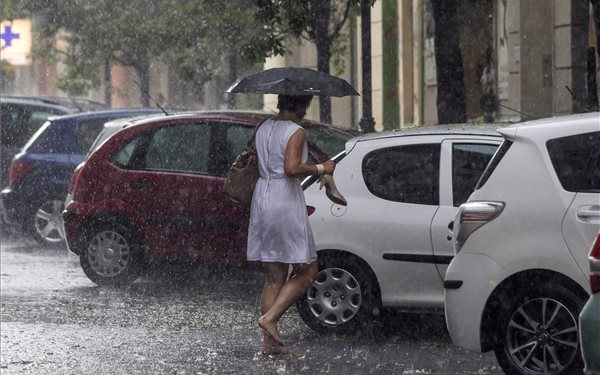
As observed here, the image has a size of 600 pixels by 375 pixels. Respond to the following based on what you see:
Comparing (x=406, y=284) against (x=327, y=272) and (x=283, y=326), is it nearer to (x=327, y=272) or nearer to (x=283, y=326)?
(x=327, y=272)

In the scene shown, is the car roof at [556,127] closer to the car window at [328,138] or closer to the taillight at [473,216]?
the taillight at [473,216]

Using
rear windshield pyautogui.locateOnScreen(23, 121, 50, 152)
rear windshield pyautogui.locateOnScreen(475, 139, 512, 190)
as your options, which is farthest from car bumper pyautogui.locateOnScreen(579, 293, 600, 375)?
rear windshield pyautogui.locateOnScreen(23, 121, 50, 152)

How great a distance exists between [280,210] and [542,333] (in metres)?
2.03

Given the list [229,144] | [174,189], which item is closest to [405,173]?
[229,144]

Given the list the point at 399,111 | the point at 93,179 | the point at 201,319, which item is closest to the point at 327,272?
the point at 201,319

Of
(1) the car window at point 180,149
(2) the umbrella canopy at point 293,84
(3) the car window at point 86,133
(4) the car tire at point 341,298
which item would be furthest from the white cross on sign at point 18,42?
(2) the umbrella canopy at point 293,84

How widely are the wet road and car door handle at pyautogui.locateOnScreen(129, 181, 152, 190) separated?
2.78 feet

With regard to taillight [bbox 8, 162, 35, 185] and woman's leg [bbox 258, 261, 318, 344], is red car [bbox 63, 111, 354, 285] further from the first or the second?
taillight [bbox 8, 162, 35, 185]

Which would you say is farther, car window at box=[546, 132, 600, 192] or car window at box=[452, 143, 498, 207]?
car window at box=[452, 143, 498, 207]

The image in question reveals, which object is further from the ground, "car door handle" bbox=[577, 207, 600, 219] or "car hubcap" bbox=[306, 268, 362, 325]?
"car door handle" bbox=[577, 207, 600, 219]

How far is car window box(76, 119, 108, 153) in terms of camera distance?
1772cm

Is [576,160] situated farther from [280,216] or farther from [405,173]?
[405,173]

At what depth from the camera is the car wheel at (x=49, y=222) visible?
18156 millimetres

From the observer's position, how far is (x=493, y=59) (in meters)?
22.9
